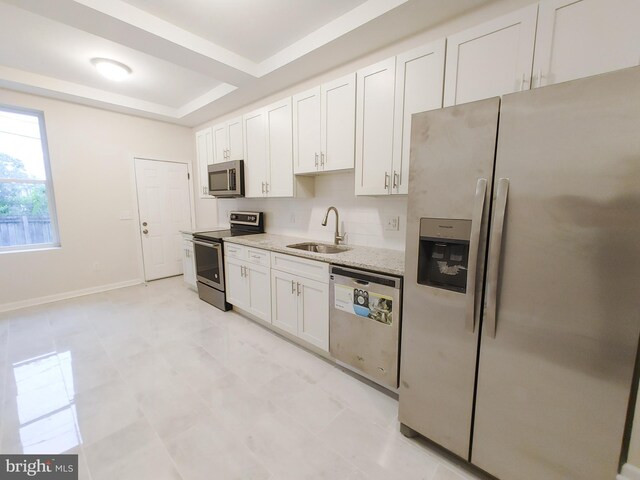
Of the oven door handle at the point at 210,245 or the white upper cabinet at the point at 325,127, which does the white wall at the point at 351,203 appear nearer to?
the white upper cabinet at the point at 325,127

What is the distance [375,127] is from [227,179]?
2.19 meters

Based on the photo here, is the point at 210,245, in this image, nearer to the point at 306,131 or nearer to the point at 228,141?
the point at 228,141

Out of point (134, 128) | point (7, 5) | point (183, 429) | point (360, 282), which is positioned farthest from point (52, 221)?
point (360, 282)

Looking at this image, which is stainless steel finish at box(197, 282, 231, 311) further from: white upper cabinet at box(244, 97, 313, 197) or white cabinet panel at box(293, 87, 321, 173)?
white cabinet panel at box(293, 87, 321, 173)

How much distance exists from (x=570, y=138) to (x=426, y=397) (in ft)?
4.59

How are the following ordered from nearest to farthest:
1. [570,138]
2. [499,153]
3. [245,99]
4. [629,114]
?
[629,114], [570,138], [499,153], [245,99]

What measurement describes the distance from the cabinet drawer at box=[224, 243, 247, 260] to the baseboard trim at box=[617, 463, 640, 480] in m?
2.91

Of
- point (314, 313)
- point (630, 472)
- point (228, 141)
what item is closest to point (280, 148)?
point (228, 141)

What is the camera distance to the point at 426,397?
4.89 ft

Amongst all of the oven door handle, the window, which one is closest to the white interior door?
the window

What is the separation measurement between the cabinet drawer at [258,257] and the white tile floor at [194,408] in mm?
777

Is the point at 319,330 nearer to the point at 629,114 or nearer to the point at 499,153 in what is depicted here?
the point at 499,153

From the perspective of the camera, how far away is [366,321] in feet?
6.33

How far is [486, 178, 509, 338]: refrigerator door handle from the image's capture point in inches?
45.8
